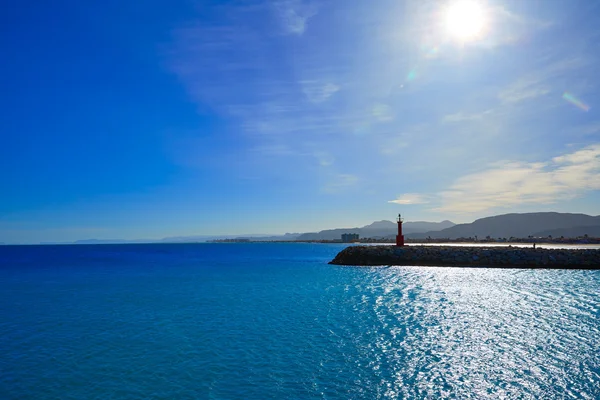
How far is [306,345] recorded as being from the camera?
14.8 m

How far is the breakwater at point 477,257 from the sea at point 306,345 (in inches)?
823

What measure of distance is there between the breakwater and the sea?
20913mm

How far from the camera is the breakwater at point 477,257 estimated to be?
4625 cm

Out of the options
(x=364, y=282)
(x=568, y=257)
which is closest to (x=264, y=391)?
(x=364, y=282)

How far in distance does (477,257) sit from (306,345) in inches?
1771

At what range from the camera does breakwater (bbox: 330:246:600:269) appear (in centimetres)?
4625

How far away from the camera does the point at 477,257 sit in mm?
50750

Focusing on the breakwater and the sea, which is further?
the breakwater

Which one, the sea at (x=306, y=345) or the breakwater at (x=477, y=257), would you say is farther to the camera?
the breakwater at (x=477, y=257)

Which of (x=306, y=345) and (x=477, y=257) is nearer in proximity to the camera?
(x=306, y=345)

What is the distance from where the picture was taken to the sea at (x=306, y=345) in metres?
10.8

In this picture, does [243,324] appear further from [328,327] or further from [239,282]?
[239,282]

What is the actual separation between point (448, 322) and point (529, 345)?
4493 millimetres

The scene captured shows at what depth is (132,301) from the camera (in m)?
26.2
